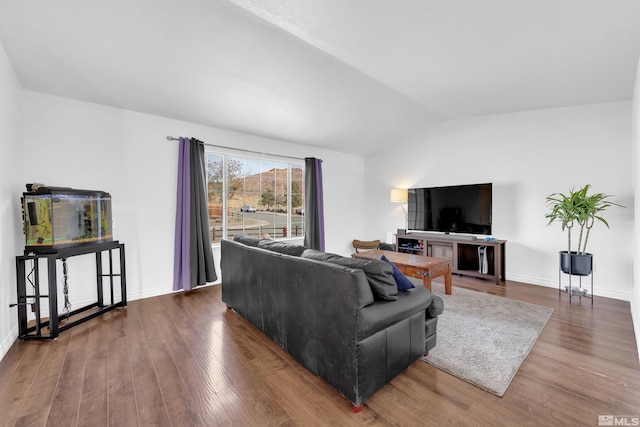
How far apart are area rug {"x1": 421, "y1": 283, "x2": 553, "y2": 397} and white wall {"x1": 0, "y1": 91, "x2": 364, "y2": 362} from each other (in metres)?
3.40

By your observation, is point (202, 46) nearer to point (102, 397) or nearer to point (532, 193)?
point (102, 397)

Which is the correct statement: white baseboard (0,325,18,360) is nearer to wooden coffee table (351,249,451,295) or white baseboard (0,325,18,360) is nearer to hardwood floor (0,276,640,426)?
hardwood floor (0,276,640,426)

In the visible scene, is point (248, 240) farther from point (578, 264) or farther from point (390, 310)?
point (578, 264)

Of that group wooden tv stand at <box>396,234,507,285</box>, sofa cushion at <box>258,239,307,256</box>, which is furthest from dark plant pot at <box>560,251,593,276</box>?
sofa cushion at <box>258,239,307,256</box>

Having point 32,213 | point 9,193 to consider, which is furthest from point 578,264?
point 9,193

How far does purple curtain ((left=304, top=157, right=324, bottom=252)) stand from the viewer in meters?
5.34

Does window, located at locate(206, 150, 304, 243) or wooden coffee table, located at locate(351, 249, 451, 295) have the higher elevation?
window, located at locate(206, 150, 304, 243)

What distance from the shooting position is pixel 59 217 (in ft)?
8.51

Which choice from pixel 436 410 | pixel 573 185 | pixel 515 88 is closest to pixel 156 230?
pixel 436 410

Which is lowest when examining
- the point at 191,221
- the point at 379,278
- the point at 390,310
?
the point at 390,310

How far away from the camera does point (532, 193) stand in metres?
4.07

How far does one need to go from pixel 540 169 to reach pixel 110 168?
5821mm

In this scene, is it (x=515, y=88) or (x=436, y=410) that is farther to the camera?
(x=515, y=88)

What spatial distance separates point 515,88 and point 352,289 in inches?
134
